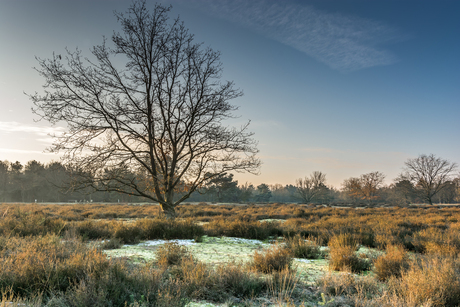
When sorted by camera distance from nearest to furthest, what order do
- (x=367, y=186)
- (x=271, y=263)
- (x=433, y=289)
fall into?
(x=433, y=289)
(x=271, y=263)
(x=367, y=186)

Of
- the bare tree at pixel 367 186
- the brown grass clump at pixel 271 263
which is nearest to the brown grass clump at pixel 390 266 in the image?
the brown grass clump at pixel 271 263

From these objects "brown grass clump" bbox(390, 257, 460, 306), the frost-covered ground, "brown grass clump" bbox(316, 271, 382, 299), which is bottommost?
the frost-covered ground

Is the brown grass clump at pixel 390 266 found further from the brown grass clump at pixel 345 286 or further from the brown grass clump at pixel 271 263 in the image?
the brown grass clump at pixel 271 263

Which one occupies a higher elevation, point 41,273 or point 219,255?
point 41,273

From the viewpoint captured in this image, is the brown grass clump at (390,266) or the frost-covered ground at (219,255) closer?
the brown grass clump at (390,266)

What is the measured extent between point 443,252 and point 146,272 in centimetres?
678

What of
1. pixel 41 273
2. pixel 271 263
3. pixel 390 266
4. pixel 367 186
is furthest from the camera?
pixel 367 186

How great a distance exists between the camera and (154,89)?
33.2 feet

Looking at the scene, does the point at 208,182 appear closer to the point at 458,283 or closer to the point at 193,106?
the point at 193,106

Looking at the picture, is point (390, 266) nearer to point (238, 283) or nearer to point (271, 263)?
point (271, 263)

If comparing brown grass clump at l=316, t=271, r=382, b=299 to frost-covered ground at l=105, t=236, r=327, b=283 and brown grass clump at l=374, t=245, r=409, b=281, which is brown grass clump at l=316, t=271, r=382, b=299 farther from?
brown grass clump at l=374, t=245, r=409, b=281

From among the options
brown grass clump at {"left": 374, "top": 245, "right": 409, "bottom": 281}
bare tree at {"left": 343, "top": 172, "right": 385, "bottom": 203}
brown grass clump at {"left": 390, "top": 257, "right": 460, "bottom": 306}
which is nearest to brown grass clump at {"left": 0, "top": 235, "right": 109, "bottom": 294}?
brown grass clump at {"left": 390, "top": 257, "right": 460, "bottom": 306}

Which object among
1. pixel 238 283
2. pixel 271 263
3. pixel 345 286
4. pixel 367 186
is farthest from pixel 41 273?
pixel 367 186

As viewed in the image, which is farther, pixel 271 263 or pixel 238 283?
pixel 271 263
